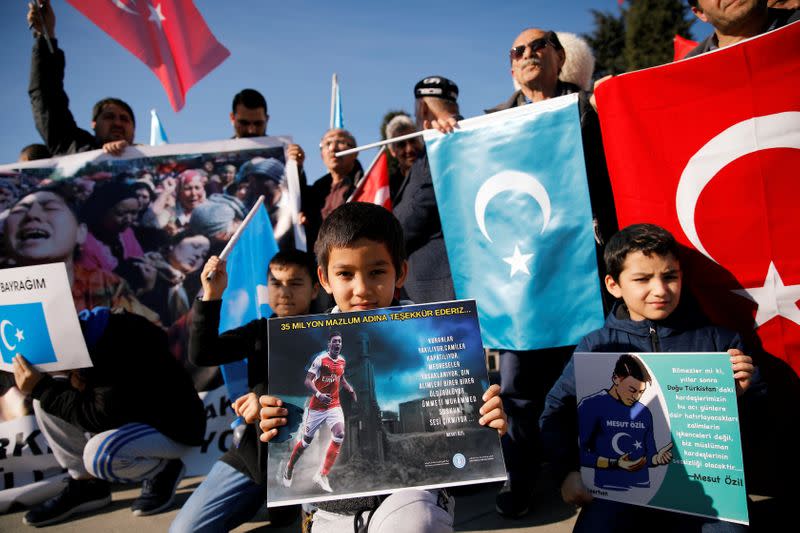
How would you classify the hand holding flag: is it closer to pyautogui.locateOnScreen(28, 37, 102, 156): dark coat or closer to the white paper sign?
the white paper sign

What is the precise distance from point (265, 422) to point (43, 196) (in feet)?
11.1

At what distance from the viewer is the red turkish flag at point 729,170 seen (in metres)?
2.24

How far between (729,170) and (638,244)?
0.56 metres

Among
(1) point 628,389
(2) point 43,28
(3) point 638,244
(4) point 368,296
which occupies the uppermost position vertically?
(2) point 43,28

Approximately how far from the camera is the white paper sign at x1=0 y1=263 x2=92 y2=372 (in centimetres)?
294

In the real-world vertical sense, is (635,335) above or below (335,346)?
below

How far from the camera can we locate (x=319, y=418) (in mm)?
1506

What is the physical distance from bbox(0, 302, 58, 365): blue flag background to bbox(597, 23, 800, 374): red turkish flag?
3319mm

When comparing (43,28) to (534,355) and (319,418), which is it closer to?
(319,418)

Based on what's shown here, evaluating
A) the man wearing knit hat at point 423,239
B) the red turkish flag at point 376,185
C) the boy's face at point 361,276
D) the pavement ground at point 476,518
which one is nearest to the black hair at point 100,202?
the red turkish flag at point 376,185

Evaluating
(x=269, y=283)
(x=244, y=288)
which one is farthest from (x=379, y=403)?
(x=244, y=288)

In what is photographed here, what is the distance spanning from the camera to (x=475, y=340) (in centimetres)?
158

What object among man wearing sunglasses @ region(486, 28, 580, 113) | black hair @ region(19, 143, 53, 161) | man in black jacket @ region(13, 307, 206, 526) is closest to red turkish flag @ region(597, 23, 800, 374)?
man wearing sunglasses @ region(486, 28, 580, 113)

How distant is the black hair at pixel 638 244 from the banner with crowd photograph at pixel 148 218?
2.36 m
